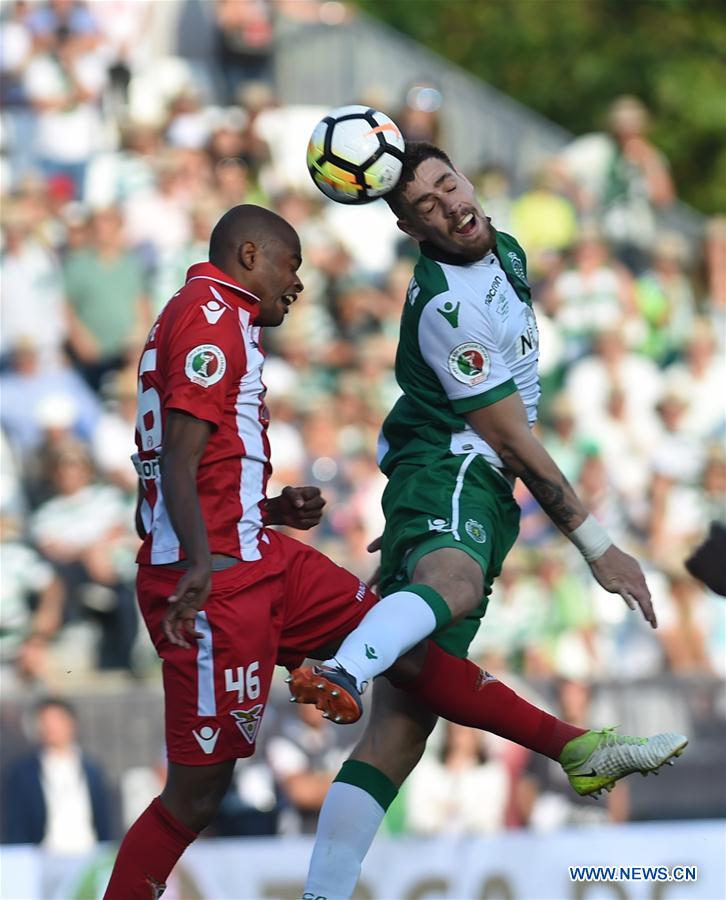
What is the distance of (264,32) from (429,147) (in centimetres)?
1063

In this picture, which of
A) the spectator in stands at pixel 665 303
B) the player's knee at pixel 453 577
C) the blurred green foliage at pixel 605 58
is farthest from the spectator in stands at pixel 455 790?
the blurred green foliage at pixel 605 58

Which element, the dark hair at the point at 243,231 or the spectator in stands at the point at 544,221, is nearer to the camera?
the dark hair at the point at 243,231

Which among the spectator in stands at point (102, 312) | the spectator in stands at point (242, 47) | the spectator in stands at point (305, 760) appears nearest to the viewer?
the spectator in stands at point (305, 760)

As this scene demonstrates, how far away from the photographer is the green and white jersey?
5.45 metres

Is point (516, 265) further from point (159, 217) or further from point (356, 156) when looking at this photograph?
point (159, 217)

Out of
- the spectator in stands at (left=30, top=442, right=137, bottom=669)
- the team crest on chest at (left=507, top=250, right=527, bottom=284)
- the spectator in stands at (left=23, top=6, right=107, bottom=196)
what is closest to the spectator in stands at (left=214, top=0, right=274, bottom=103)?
the spectator in stands at (left=23, top=6, right=107, bottom=196)

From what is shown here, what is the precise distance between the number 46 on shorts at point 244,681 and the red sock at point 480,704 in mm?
512

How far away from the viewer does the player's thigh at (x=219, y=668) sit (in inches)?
200

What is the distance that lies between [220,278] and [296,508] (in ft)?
2.93

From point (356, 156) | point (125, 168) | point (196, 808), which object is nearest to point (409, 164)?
point (356, 156)

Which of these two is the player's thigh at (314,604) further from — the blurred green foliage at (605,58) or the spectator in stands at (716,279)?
the blurred green foliage at (605,58)

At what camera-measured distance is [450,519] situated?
17.9 feet

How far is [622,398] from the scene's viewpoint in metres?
12.4

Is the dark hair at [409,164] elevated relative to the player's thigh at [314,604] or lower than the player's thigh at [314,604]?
elevated
